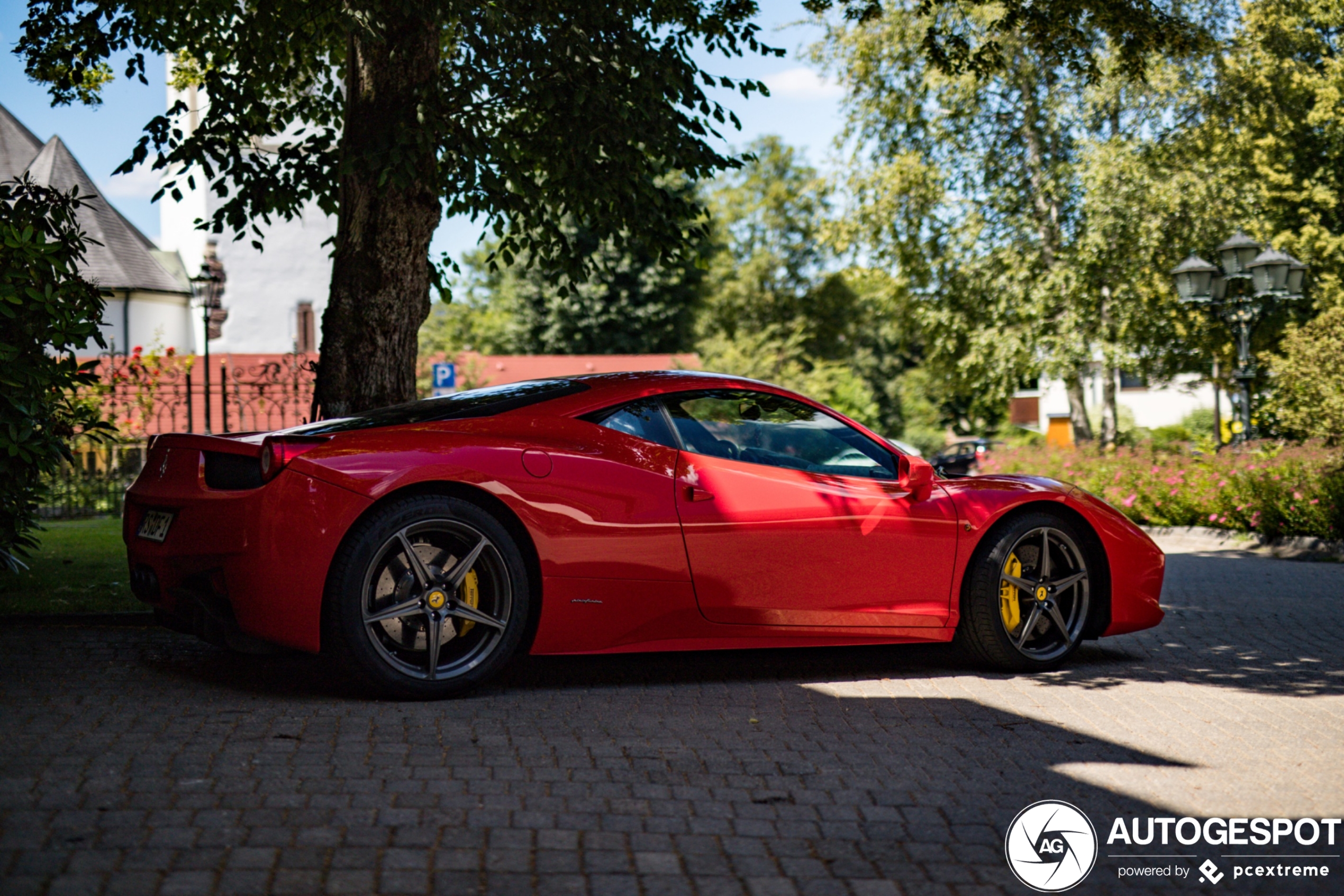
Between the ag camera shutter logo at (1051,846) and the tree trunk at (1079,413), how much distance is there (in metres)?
25.5

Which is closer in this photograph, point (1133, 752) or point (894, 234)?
point (1133, 752)

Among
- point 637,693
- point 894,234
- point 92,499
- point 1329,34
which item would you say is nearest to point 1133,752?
point 637,693

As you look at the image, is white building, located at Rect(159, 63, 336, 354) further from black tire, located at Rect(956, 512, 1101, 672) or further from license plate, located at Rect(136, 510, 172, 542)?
black tire, located at Rect(956, 512, 1101, 672)

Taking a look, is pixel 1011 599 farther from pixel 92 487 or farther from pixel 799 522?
pixel 92 487

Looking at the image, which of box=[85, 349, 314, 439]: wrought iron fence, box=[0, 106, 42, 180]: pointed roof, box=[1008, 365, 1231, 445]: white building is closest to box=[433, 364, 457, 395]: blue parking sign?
box=[85, 349, 314, 439]: wrought iron fence

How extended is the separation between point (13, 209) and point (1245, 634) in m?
7.59

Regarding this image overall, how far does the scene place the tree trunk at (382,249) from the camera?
773 cm

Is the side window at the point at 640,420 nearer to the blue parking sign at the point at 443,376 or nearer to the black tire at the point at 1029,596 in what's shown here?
the black tire at the point at 1029,596

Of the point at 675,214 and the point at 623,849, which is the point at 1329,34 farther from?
the point at 623,849

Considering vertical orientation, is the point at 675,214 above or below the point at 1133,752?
above

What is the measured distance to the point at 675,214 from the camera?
9547 millimetres

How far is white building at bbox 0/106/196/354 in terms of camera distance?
40.3 meters

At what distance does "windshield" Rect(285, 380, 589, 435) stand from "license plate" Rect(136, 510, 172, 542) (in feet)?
1.95

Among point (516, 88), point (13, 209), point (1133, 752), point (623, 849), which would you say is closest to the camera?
point (623, 849)
